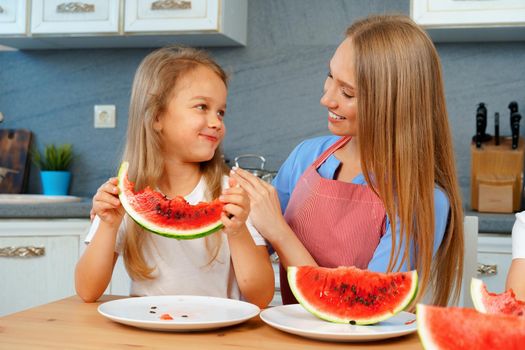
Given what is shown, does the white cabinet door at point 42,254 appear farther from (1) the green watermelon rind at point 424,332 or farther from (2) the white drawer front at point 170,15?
(1) the green watermelon rind at point 424,332

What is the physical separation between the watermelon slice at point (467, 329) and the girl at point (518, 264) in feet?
2.00

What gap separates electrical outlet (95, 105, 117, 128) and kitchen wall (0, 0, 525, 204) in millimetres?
31

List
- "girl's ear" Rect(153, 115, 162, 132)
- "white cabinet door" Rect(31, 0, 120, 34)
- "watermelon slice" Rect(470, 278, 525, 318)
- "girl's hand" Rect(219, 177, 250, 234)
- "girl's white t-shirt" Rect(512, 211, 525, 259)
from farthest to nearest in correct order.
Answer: "white cabinet door" Rect(31, 0, 120, 34)
"girl's ear" Rect(153, 115, 162, 132)
"girl's white t-shirt" Rect(512, 211, 525, 259)
"girl's hand" Rect(219, 177, 250, 234)
"watermelon slice" Rect(470, 278, 525, 318)

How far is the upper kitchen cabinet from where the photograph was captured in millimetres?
3010

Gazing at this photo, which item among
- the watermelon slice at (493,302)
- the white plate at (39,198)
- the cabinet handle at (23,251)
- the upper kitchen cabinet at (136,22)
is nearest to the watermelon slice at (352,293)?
the watermelon slice at (493,302)

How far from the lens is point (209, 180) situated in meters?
1.77

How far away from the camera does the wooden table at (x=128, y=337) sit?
984 mm

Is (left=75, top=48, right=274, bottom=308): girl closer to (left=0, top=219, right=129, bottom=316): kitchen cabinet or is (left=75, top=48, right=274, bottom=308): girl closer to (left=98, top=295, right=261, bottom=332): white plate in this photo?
(left=98, top=295, right=261, bottom=332): white plate

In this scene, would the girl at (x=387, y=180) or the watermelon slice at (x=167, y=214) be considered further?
the girl at (x=387, y=180)

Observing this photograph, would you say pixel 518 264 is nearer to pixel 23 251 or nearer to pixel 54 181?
pixel 23 251

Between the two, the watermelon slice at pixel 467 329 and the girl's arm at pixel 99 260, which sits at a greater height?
the watermelon slice at pixel 467 329

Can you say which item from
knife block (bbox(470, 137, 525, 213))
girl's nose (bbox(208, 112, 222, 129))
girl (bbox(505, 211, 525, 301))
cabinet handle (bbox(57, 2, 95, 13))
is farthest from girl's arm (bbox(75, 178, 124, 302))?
cabinet handle (bbox(57, 2, 95, 13))

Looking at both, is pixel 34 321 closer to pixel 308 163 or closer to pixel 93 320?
pixel 93 320

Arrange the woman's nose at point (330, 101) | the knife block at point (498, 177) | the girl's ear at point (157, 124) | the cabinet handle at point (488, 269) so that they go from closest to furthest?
the woman's nose at point (330, 101) → the girl's ear at point (157, 124) → the cabinet handle at point (488, 269) → the knife block at point (498, 177)
